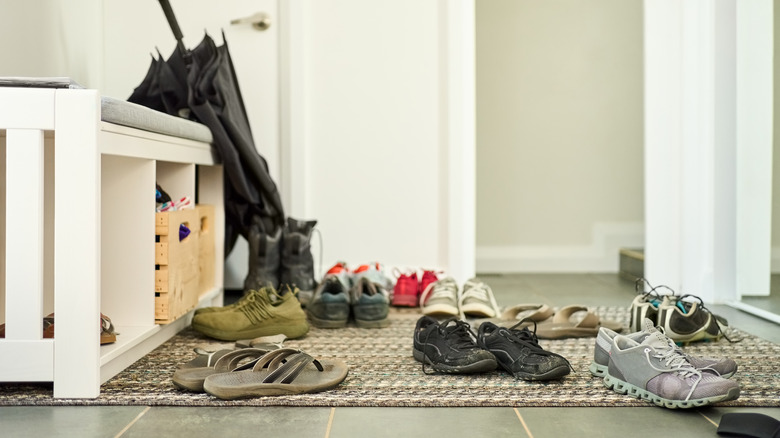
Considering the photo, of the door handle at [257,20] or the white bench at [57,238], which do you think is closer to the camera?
the white bench at [57,238]

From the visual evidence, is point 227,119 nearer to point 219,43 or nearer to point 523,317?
point 219,43

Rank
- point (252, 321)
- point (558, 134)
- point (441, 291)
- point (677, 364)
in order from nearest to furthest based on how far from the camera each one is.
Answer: point (677, 364), point (252, 321), point (441, 291), point (558, 134)

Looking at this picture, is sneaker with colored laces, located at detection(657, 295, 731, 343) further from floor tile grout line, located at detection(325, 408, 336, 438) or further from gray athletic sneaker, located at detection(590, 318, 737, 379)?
floor tile grout line, located at detection(325, 408, 336, 438)

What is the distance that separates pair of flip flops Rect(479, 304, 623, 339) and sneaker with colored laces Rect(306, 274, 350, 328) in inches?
17.4

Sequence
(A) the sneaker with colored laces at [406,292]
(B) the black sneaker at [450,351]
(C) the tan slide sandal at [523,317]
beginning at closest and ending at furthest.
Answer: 1. (B) the black sneaker at [450,351]
2. (C) the tan slide sandal at [523,317]
3. (A) the sneaker with colored laces at [406,292]

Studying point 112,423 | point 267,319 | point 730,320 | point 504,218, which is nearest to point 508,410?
point 112,423

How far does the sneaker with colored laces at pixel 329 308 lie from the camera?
2.12 m

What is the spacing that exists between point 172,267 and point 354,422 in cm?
77

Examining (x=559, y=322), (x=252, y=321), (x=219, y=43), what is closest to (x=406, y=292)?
(x=559, y=322)

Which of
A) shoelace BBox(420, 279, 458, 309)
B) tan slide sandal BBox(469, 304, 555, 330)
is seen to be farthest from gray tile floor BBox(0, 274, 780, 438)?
shoelace BBox(420, 279, 458, 309)

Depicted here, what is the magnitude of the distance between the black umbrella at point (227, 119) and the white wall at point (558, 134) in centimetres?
153

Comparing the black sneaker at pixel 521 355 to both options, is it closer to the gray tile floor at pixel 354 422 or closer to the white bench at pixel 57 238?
the gray tile floor at pixel 354 422

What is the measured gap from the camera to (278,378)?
1393mm

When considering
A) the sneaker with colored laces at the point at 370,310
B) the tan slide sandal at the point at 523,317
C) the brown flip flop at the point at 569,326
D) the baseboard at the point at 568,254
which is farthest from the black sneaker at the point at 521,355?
the baseboard at the point at 568,254
